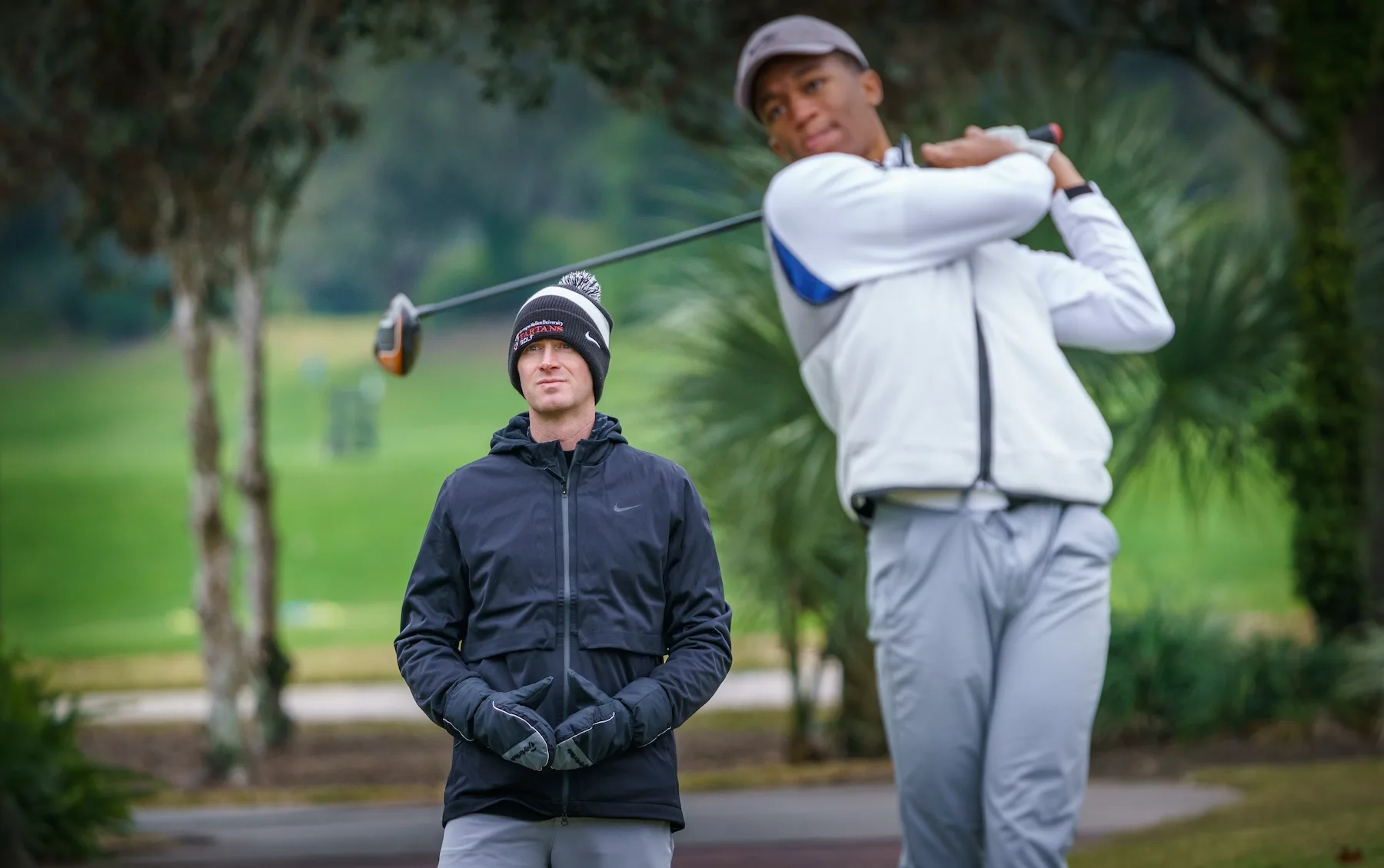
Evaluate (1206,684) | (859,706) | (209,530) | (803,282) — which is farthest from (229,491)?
(803,282)

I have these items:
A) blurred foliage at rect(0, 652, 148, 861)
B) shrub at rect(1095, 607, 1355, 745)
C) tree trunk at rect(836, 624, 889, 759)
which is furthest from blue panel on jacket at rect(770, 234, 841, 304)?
tree trunk at rect(836, 624, 889, 759)

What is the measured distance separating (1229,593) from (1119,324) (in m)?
25.4

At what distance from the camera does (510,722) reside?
A: 274 centimetres

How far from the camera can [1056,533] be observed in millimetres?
3193

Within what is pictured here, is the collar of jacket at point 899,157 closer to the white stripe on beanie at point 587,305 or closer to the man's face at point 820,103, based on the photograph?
the man's face at point 820,103

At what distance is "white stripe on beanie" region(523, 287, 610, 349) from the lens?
3090 millimetres

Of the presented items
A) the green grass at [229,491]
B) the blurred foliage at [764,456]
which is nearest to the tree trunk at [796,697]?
the blurred foliage at [764,456]

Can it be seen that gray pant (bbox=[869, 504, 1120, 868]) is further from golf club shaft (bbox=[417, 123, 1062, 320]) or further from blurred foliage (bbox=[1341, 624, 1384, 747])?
blurred foliage (bbox=[1341, 624, 1384, 747])

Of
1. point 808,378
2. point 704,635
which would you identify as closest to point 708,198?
point 808,378

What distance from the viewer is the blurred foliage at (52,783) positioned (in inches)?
249

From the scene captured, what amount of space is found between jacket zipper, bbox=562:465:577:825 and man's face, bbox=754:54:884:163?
0.96 meters

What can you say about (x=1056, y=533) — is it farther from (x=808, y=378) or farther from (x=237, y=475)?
(x=237, y=475)

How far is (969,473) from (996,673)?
14.0 inches

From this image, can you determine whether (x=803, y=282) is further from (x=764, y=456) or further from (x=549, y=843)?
(x=764, y=456)
